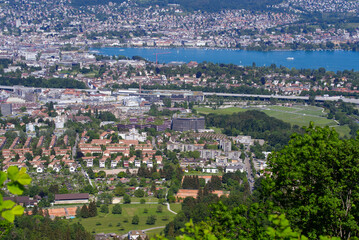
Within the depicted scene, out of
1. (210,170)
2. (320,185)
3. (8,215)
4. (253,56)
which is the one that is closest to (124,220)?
(210,170)

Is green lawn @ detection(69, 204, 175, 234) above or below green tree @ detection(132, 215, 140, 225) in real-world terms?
below

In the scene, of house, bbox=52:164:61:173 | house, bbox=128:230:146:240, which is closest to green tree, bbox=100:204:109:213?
house, bbox=128:230:146:240

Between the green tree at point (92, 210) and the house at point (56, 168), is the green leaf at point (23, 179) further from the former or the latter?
the house at point (56, 168)

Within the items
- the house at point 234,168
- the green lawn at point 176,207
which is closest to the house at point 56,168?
the green lawn at point 176,207

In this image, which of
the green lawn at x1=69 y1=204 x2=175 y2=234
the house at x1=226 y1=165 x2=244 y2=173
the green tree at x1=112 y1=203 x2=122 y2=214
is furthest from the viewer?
the house at x1=226 y1=165 x2=244 y2=173

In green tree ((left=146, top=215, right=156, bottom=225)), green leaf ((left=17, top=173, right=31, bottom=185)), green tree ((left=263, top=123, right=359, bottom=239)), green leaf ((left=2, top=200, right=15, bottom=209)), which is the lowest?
green tree ((left=146, top=215, right=156, bottom=225))

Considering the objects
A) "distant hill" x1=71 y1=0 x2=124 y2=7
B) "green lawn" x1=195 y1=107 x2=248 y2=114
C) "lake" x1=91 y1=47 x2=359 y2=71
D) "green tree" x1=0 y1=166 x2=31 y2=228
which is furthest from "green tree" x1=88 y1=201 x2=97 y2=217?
"distant hill" x1=71 y1=0 x2=124 y2=7

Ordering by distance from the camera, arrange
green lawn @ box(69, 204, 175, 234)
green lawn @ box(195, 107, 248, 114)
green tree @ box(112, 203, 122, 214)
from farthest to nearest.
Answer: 1. green lawn @ box(195, 107, 248, 114)
2. green tree @ box(112, 203, 122, 214)
3. green lawn @ box(69, 204, 175, 234)

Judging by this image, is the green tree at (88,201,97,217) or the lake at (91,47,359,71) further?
the lake at (91,47,359,71)

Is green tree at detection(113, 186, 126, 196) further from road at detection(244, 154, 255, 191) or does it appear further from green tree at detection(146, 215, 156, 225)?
road at detection(244, 154, 255, 191)

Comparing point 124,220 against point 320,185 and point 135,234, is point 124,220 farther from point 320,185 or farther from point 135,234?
point 320,185
